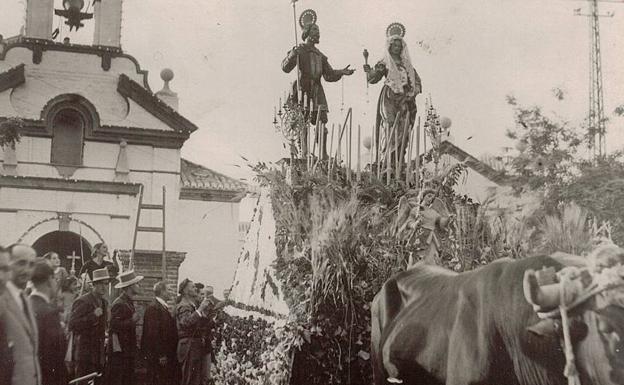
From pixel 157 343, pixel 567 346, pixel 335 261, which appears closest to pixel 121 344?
pixel 157 343

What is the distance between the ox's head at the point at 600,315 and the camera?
389 centimetres

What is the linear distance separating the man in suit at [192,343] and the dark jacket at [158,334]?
0.11 metres

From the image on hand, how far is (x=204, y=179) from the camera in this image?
70.9 feet

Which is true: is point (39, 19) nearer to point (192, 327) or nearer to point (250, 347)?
point (192, 327)

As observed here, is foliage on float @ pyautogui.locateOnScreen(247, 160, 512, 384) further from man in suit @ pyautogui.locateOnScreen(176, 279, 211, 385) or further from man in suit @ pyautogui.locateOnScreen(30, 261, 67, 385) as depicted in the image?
man in suit @ pyautogui.locateOnScreen(30, 261, 67, 385)

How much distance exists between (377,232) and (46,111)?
11858 millimetres

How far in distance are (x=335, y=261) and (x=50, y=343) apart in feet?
7.96

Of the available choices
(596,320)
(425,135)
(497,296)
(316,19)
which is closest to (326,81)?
(316,19)

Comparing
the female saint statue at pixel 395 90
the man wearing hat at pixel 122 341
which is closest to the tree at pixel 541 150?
the female saint statue at pixel 395 90

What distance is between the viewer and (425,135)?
9914 millimetres

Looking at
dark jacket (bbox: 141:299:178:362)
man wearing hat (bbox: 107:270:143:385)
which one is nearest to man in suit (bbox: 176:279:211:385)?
dark jacket (bbox: 141:299:178:362)

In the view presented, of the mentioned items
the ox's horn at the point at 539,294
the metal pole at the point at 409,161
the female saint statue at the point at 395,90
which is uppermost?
the female saint statue at the point at 395,90

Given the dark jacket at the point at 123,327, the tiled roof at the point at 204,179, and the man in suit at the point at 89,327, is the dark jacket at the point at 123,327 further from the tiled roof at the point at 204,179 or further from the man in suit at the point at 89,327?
the tiled roof at the point at 204,179

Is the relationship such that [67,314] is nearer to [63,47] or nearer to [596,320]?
[596,320]
